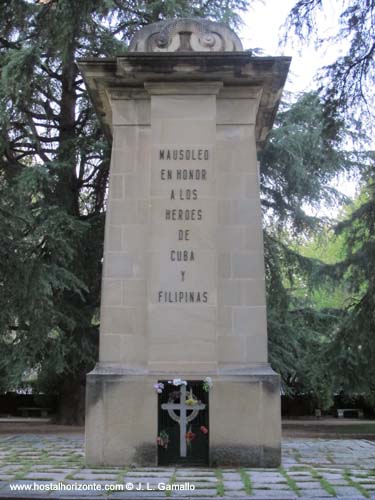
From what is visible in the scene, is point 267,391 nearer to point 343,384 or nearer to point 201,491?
point 201,491

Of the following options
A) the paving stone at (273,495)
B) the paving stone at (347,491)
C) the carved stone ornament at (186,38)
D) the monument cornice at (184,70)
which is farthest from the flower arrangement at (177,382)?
the carved stone ornament at (186,38)

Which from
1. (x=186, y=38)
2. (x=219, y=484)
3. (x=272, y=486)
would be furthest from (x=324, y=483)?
(x=186, y=38)

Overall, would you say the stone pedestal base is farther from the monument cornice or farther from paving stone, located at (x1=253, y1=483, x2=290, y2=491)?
the monument cornice

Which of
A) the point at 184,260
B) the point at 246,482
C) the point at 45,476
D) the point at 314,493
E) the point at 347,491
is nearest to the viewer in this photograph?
the point at 314,493

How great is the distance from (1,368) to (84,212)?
581cm

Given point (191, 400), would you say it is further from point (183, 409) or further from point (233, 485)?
point (233, 485)

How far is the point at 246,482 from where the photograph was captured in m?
6.57

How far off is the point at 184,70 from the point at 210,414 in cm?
445

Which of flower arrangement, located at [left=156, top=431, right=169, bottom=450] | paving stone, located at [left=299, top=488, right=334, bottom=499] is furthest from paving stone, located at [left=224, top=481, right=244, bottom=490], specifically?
flower arrangement, located at [left=156, top=431, right=169, bottom=450]

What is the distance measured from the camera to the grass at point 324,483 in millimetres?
6000

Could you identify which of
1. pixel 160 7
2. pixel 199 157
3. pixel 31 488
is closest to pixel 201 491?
pixel 31 488

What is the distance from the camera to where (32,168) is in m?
15.7

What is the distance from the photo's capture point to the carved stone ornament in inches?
343

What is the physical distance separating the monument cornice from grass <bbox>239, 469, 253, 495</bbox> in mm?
4990
